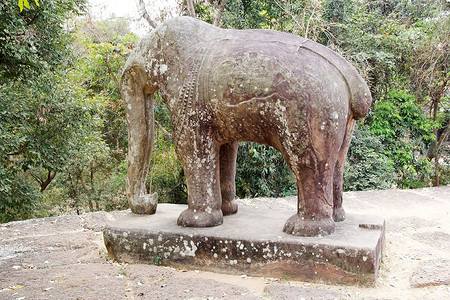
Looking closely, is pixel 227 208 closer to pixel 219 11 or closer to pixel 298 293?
pixel 298 293

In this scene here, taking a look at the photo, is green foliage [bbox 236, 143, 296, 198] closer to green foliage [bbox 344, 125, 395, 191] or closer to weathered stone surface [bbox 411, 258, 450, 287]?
green foliage [bbox 344, 125, 395, 191]

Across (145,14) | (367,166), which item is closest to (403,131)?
(367,166)

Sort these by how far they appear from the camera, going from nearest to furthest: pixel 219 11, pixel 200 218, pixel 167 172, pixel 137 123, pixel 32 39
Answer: pixel 200 218, pixel 137 123, pixel 32 39, pixel 219 11, pixel 167 172

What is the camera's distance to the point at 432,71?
8008mm

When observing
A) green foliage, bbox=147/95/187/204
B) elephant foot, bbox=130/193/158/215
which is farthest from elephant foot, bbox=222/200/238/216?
green foliage, bbox=147/95/187/204

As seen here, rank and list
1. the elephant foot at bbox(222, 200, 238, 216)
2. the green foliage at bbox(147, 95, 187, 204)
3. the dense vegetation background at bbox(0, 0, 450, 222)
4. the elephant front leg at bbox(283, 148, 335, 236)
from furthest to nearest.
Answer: the green foliage at bbox(147, 95, 187, 204) → the dense vegetation background at bbox(0, 0, 450, 222) → the elephant foot at bbox(222, 200, 238, 216) → the elephant front leg at bbox(283, 148, 335, 236)

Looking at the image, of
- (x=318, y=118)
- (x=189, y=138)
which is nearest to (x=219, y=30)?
(x=189, y=138)

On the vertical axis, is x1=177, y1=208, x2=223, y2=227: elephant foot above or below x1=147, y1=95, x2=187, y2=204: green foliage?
below

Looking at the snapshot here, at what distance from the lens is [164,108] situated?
7.40 meters

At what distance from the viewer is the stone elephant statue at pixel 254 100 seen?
267cm

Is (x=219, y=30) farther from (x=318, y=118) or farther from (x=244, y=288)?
(x=244, y=288)

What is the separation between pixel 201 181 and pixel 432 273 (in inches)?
69.7

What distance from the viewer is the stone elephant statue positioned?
8.75 ft

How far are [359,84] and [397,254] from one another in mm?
1503
